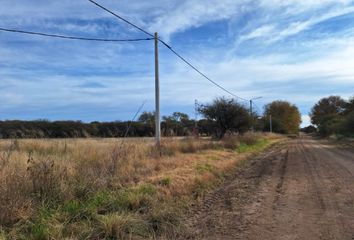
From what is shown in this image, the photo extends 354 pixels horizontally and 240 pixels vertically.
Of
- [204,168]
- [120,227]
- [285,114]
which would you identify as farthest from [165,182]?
[285,114]

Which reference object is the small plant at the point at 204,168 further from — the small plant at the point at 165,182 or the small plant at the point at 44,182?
the small plant at the point at 44,182

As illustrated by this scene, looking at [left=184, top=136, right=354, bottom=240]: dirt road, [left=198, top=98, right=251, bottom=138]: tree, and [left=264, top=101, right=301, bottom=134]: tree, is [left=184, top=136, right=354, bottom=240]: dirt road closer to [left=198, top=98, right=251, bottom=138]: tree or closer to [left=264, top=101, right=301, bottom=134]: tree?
Answer: [left=198, top=98, right=251, bottom=138]: tree

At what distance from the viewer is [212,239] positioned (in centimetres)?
727

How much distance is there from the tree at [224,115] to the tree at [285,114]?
248 ft

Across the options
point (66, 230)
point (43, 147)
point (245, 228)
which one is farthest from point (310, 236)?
point (43, 147)

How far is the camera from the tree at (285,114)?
118m

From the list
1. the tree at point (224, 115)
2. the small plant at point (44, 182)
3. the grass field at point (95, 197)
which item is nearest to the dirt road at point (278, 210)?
the grass field at point (95, 197)

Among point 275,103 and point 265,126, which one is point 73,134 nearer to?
point 265,126

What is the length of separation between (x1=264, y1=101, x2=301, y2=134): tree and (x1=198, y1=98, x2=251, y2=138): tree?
7566cm

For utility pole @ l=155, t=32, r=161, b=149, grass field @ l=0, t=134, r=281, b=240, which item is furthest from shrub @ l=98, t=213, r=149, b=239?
utility pole @ l=155, t=32, r=161, b=149

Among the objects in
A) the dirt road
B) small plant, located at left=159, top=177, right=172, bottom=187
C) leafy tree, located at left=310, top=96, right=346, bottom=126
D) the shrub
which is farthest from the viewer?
leafy tree, located at left=310, top=96, right=346, bottom=126

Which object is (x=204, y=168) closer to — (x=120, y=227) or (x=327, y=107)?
(x=120, y=227)

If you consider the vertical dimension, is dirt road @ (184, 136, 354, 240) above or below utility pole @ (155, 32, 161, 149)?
below

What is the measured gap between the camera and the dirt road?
7.52 m
